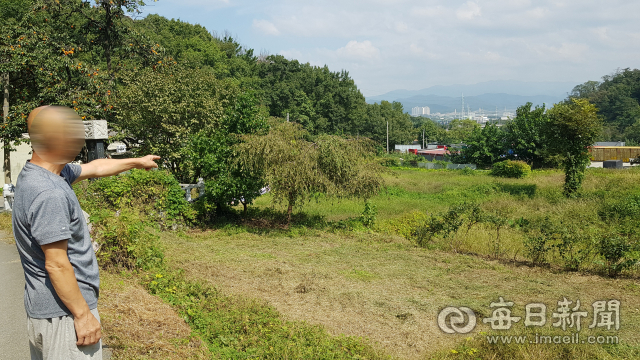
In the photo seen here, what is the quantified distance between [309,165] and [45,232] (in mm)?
10192

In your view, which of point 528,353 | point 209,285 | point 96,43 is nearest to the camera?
point 528,353

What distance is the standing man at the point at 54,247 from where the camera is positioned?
2051mm

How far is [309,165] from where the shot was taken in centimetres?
1214

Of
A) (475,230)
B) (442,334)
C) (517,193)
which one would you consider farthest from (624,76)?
(442,334)

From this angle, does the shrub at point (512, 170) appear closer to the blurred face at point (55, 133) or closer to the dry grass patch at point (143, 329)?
the dry grass patch at point (143, 329)

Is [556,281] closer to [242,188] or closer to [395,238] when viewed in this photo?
[395,238]

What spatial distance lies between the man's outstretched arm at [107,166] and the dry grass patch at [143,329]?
1755 mm

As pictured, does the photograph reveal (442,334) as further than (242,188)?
No

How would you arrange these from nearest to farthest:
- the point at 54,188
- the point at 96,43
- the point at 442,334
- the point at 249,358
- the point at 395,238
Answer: the point at 54,188 → the point at 249,358 → the point at 442,334 → the point at 395,238 → the point at 96,43

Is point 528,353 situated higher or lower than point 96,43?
lower

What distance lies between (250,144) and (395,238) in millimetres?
4773

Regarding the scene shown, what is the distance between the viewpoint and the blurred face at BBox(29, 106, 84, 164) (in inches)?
82.4

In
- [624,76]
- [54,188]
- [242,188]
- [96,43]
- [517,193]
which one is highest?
[624,76]

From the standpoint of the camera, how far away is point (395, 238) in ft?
38.8
